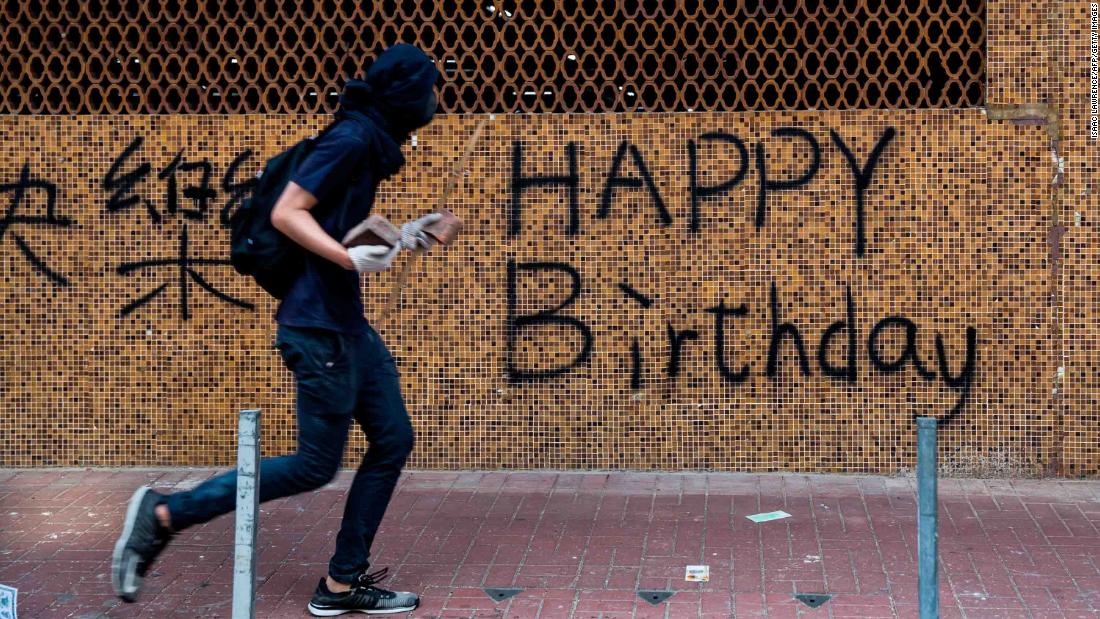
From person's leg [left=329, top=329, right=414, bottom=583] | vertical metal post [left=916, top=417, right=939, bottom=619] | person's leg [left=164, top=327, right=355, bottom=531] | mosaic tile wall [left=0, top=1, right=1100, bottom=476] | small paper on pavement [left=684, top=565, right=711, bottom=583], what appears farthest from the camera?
mosaic tile wall [left=0, top=1, right=1100, bottom=476]

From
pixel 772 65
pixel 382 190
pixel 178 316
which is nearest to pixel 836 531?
pixel 772 65

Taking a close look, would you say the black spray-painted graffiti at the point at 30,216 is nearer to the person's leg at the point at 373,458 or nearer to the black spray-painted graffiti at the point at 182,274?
the black spray-painted graffiti at the point at 182,274

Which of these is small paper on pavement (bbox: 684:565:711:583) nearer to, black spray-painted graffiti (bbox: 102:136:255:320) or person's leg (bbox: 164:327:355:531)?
person's leg (bbox: 164:327:355:531)

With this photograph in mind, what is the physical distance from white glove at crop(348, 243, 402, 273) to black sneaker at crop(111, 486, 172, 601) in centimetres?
112

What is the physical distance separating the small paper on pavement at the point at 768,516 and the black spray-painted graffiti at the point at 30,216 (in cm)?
383

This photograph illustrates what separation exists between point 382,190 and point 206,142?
38.4 inches

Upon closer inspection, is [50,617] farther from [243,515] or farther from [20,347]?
[20,347]

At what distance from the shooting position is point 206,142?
281 inches

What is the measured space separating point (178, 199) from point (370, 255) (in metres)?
2.94

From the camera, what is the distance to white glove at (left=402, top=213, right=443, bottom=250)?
15.4ft

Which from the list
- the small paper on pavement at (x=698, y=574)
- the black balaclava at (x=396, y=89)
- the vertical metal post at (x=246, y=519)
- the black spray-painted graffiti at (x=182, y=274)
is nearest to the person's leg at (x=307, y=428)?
the vertical metal post at (x=246, y=519)

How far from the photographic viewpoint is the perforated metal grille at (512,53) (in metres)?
6.95

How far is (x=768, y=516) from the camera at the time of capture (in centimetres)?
618

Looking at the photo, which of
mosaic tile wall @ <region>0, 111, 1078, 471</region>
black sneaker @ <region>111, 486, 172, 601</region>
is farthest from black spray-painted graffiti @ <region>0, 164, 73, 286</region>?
black sneaker @ <region>111, 486, 172, 601</region>
